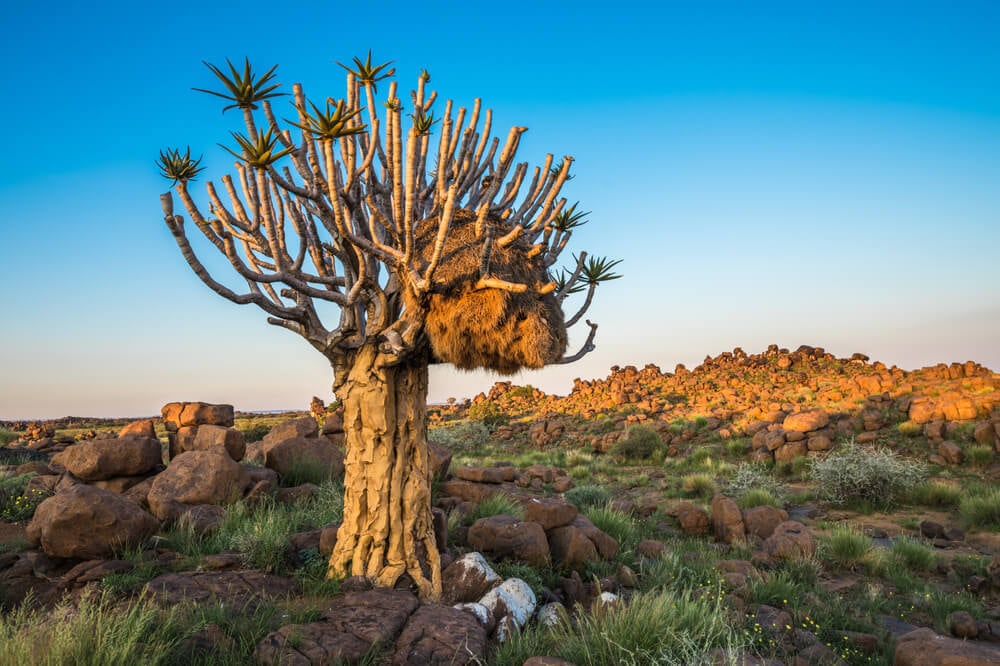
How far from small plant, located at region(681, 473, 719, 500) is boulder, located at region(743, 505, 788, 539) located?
432cm

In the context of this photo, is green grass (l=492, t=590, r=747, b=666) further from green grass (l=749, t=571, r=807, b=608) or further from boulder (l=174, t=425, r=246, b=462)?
boulder (l=174, t=425, r=246, b=462)

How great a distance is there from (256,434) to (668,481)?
45.4 feet

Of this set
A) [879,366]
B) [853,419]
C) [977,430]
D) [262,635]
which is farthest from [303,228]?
[879,366]

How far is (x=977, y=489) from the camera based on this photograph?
13.1m

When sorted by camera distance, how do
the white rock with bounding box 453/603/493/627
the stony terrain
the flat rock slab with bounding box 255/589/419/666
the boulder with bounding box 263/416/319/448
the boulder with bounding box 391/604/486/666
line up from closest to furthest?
the flat rock slab with bounding box 255/589/419/666, the boulder with bounding box 391/604/486/666, the stony terrain, the white rock with bounding box 453/603/493/627, the boulder with bounding box 263/416/319/448

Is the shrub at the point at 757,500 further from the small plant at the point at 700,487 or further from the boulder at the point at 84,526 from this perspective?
the boulder at the point at 84,526

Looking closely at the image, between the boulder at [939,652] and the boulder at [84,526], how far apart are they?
26.6 ft

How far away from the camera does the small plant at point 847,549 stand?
9.17m

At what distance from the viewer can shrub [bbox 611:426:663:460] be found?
72.6 feet

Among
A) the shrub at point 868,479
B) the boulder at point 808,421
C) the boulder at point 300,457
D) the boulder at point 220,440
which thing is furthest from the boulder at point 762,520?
the boulder at point 220,440

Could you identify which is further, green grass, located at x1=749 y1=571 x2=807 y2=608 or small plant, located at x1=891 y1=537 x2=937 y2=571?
small plant, located at x1=891 y1=537 x2=937 y2=571

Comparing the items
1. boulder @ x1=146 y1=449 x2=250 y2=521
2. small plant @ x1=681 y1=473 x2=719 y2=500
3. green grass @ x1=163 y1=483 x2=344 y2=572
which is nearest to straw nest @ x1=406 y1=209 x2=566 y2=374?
green grass @ x1=163 y1=483 x2=344 y2=572

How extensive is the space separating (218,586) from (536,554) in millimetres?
3629

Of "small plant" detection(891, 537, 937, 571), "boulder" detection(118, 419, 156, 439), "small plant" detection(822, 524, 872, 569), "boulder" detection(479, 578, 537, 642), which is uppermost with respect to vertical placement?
"boulder" detection(118, 419, 156, 439)
